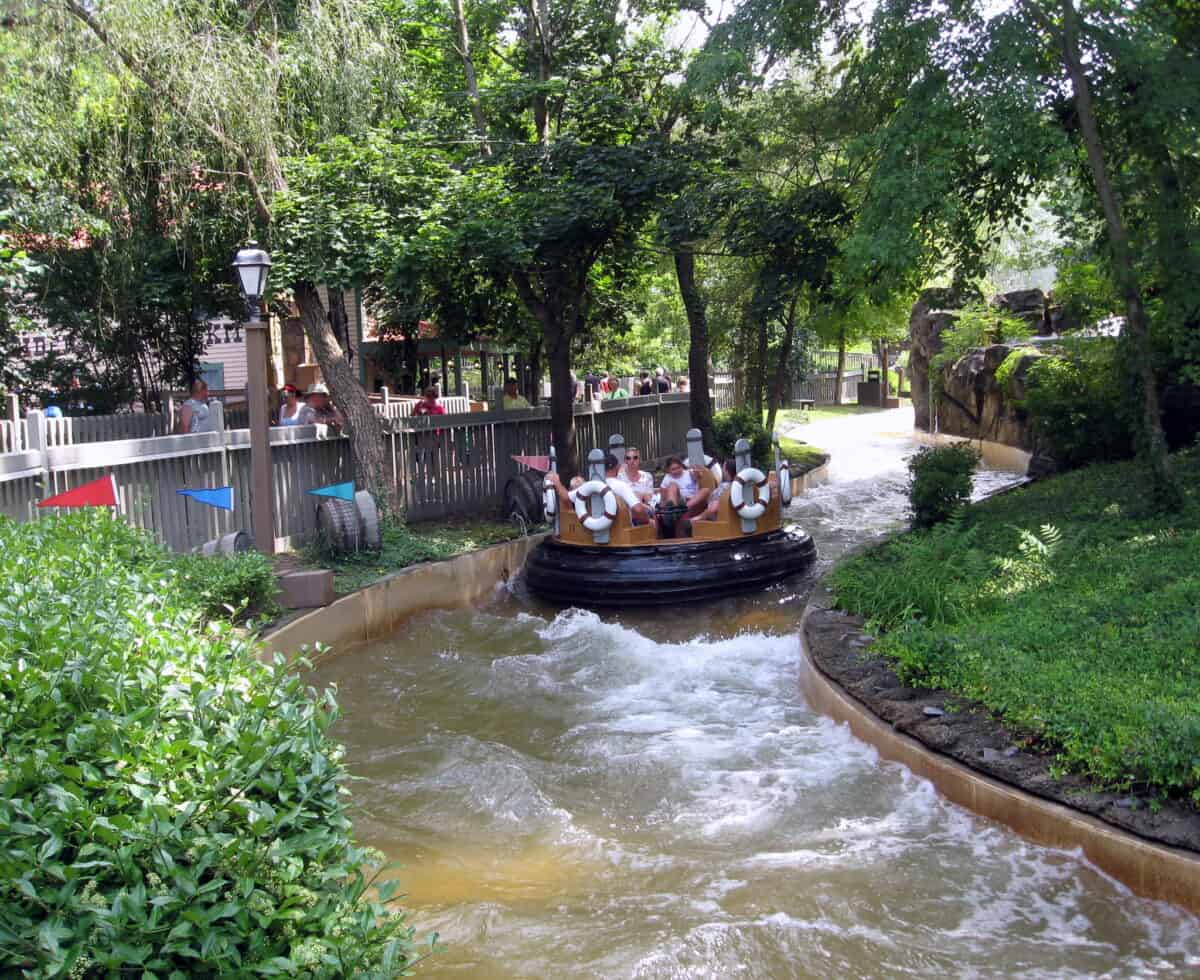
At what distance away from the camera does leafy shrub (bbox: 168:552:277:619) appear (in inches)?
307

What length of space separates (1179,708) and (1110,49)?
256 inches

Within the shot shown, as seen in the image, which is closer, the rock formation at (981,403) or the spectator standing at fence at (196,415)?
the spectator standing at fence at (196,415)

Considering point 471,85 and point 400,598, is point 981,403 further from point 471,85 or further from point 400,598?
point 400,598

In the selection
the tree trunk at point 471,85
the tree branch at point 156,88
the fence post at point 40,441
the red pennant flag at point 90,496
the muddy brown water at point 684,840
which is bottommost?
the muddy brown water at point 684,840

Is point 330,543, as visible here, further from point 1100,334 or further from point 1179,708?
point 1100,334

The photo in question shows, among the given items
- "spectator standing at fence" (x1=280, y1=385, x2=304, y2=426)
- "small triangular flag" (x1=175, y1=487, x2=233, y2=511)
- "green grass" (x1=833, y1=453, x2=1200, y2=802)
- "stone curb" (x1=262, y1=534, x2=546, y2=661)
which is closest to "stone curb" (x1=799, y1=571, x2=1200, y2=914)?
"green grass" (x1=833, y1=453, x2=1200, y2=802)

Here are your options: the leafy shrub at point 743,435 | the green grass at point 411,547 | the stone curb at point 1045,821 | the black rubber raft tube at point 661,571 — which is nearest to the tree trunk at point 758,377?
the leafy shrub at point 743,435

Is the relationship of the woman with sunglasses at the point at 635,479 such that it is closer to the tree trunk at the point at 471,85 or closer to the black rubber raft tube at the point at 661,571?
the black rubber raft tube at the point at 661,571

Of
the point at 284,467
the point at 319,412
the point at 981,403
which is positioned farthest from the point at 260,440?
the point at 981,403

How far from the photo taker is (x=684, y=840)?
567 cm

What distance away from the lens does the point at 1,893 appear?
281cm

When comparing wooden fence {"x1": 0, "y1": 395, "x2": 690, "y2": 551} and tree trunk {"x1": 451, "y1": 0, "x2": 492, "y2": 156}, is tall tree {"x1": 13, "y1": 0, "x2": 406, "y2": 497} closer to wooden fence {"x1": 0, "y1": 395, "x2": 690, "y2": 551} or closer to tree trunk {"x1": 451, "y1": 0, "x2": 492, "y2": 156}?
wooden fence {"x1": 0, "y1": 395, "x2": 690, "y2": 551}

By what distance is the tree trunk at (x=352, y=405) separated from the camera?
12.2 metres

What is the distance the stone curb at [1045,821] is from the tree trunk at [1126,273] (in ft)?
14.2
